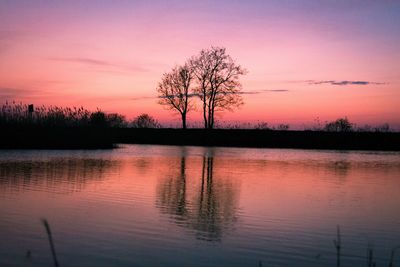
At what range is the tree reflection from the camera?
9961 millimetres

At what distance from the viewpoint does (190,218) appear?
10.7 metres

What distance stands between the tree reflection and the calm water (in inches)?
1.0

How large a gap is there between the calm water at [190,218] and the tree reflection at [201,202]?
1.0 inches

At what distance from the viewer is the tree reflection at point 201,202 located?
9.96m

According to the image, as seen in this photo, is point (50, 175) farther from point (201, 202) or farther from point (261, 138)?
point (261, 138)

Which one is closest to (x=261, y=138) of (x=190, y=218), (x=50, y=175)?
(x=50, y=175)

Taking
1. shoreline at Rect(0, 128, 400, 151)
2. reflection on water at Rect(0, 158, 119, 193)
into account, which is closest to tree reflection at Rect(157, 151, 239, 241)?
reflection on water at Rect(0, 158, 119, 193)

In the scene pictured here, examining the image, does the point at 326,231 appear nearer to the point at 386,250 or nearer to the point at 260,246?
the point at 386,250

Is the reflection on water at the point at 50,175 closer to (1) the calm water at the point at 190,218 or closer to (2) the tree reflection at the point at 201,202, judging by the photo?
(1) the calm water at the point at 190,218

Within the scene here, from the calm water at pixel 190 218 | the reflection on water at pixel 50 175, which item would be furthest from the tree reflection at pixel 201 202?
the reflection on water at pixel 50 175

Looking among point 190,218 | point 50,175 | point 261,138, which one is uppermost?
point 261,138

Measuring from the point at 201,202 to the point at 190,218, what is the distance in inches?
96.5

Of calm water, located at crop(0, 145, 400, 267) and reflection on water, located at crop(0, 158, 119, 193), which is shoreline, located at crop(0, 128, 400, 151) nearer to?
reflection on water, located at crop(0, 158, 119, 193)

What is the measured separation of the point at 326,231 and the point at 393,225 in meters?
1.98
